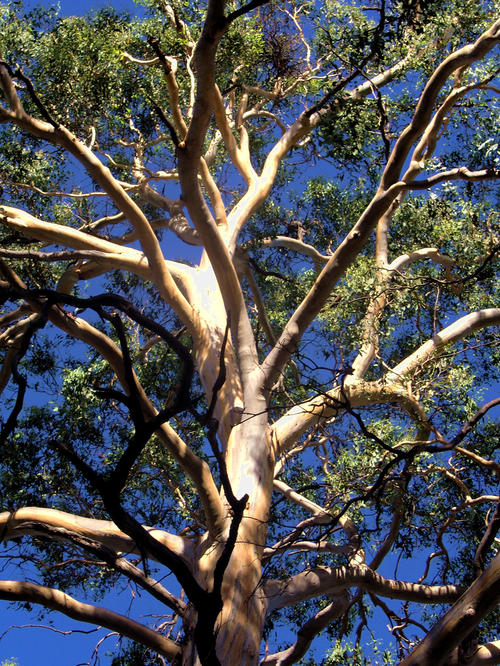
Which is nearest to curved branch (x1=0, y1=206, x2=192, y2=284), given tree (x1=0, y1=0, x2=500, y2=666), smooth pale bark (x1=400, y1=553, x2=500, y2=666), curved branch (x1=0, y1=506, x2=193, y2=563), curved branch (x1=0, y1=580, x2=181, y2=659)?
tree (x1=0, y1=0, x2=500, y2=666)

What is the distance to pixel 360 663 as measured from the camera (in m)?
6.80

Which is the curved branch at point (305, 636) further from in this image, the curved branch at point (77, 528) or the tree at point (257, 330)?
the curved branch at point (77, 528)

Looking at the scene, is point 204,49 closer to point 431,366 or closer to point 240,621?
point 431,366

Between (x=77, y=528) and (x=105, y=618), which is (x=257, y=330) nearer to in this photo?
(x=77, y=528)

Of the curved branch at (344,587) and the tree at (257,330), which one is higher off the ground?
the tree at (257,330)

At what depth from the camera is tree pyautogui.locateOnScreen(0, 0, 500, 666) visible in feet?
16.4

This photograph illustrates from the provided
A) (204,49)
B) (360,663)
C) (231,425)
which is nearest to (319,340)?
(231,425)

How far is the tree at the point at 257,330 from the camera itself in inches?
196

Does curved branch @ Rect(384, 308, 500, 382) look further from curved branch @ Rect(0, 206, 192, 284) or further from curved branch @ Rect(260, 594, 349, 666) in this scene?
curved branch @ Rect(0, 206, 192, 284)

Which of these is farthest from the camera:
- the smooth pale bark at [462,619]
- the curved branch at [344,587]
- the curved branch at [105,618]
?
the curved branch at [344,587]

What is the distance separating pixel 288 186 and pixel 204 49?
675 cm

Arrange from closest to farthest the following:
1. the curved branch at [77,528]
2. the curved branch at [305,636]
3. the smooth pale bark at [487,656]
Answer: the smooth pale bark at [487,656] < the curved branch at [77,528] < the curved branch at [305,636]

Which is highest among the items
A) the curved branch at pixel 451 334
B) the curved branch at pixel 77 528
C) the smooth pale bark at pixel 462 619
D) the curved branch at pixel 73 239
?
the curved branch at pixel 73 239

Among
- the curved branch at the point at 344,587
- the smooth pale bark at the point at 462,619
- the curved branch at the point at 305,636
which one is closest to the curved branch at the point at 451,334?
the curved branch at the point at 344,587
